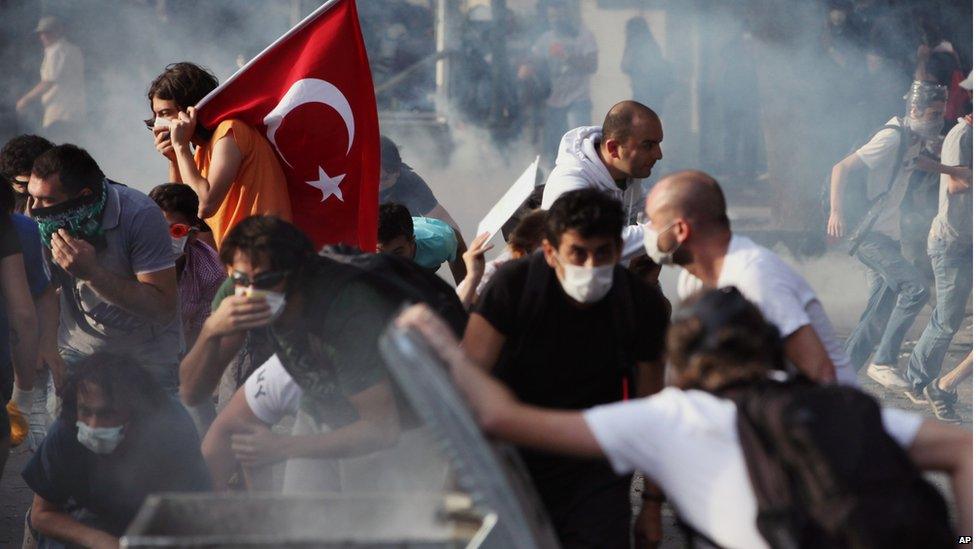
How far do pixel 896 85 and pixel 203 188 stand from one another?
8.59 metres

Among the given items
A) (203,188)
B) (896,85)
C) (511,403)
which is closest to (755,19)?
(896,85)

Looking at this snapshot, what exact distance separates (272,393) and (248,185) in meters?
1.29

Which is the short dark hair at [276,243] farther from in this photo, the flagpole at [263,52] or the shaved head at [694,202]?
the flagpole at [263,52]

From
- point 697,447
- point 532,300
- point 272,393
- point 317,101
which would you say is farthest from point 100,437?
point 317,101

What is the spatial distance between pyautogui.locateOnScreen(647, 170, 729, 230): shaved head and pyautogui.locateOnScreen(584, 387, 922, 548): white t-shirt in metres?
1.05

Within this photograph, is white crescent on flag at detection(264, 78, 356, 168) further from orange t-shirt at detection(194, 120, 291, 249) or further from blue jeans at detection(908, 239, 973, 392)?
blue jeans at detection(908, 239, 973, 392)

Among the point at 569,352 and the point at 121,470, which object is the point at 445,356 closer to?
the point at 569,352

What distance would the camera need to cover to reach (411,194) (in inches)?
282

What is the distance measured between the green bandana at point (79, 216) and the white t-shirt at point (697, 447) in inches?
97.2

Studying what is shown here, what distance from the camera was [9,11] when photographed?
13.3 metres

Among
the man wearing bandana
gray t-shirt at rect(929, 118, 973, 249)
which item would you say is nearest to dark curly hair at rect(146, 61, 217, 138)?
the man wearing bandana

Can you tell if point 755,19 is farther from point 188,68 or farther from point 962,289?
point 188,68

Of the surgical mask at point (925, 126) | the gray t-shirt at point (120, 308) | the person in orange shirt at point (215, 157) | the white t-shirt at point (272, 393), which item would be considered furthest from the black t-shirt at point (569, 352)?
the surgical mask at point (925, 126)

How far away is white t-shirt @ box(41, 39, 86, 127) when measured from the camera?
42.1 ft
